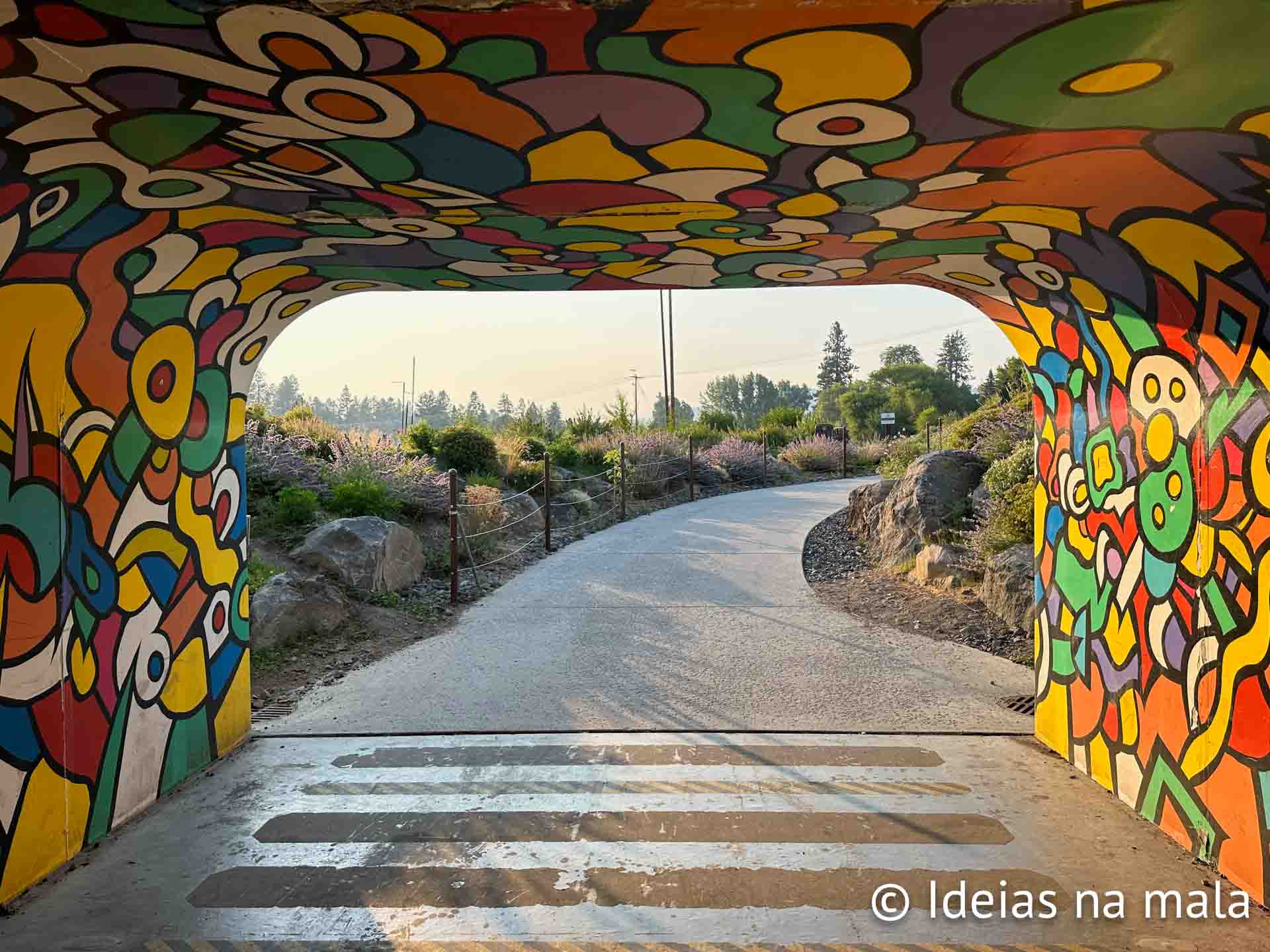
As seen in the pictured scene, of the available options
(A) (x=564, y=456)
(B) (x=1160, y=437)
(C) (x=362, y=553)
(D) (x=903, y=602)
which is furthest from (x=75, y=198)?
(A) (x=564, y=456)

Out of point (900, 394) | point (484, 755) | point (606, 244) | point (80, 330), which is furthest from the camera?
point (900, 394)

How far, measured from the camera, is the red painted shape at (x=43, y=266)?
3113 mm

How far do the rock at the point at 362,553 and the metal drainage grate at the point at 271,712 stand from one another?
7.75ft

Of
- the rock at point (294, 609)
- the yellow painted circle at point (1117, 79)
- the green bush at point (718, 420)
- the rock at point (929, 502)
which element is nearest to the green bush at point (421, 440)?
the rock at point (294, 609)

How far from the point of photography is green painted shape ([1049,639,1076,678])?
15.2 ft

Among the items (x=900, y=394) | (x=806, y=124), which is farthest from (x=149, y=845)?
(x=900, y=394)

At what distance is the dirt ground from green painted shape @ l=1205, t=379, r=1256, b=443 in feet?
11.7

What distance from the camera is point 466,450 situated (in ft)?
45.8

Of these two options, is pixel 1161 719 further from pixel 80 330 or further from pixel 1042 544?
pixel 80 330

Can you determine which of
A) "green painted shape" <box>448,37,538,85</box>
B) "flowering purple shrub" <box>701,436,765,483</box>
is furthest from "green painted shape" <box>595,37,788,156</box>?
"flowering purple shrub" <box>701,436,765,483</box>

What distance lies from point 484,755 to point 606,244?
9.86ft

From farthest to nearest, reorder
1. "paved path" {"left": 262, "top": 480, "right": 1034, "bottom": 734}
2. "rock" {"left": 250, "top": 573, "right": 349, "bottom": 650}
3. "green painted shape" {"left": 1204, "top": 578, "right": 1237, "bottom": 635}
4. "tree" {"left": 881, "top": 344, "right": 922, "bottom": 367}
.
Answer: "tree" {"left": 881, "top": 344, "right": 922, "bottom": 367}
"rock" {"left": 250, "top": 573, "right": 349, "bottom": 650}
"paved path" {"left": 262, "top": 480, "right": 1034, "bottom": 734}
"green painted shape" {"left": 1204, "top": 578, "right": 1237, "bottom": 635}

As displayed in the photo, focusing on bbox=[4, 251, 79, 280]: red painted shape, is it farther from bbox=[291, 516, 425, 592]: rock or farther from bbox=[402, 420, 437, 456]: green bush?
bbox=[402, 420, 437, 456]: green bush

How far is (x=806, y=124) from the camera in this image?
273cm
